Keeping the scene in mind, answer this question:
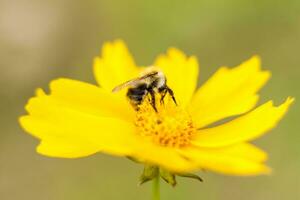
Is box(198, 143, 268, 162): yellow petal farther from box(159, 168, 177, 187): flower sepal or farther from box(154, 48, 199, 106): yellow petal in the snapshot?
box(154, 48, 199, 106): yellow petal

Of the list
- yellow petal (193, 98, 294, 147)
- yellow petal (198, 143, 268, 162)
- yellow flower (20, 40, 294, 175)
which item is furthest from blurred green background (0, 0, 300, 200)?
yellow petal (198, 143, 268, 162)

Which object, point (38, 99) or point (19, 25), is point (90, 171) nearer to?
point (19, 25)

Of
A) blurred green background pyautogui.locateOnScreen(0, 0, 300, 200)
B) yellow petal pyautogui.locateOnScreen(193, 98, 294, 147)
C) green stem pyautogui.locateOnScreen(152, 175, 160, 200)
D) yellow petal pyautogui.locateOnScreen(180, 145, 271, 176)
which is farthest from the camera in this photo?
blurred green background pyautogui.locateOnScreen(0, 0, 300, 200)

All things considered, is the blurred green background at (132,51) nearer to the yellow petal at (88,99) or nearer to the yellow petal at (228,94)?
the yellow petal at (228,94)

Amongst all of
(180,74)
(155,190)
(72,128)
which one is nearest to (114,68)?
(180,74)

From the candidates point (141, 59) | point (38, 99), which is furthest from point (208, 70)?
point (38, 99)

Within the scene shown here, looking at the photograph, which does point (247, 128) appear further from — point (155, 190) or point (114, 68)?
point (114, 68)
